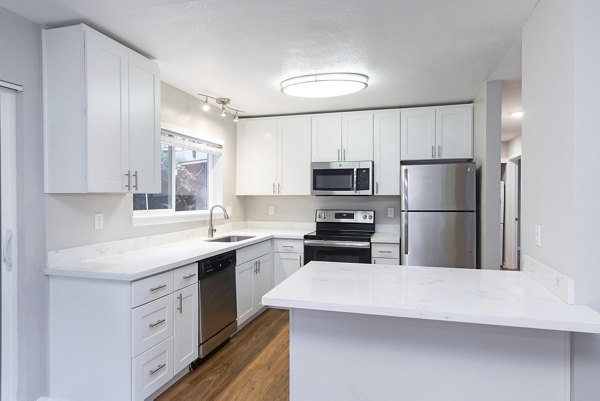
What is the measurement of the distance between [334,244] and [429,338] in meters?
2.31

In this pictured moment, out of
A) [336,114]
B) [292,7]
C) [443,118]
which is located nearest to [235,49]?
[292,7]

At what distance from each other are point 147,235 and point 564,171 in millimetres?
2867

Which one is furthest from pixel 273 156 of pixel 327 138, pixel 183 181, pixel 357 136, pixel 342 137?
pixel 183 181

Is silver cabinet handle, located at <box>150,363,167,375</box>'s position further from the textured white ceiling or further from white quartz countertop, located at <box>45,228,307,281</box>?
the textured white ceiling

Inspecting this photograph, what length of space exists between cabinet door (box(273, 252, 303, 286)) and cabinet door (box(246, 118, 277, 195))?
83 centimetres

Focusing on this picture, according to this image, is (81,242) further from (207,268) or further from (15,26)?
(15,26)

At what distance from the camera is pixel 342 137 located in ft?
13.8

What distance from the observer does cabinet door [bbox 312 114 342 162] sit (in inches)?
166

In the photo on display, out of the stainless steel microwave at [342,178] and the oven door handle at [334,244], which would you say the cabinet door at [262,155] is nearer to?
the stainless steel microwave at [342,178]

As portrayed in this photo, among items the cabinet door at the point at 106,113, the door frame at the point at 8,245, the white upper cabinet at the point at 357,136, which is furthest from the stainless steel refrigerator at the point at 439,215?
the door frame at the point at 8,245

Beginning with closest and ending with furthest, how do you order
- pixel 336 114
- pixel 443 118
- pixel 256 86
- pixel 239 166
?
pixel 256 86 → pixel 443 118 → pixel 336 114 → pixel 239 166

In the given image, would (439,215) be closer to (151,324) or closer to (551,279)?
(551,279)

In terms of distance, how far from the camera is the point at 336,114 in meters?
4.21

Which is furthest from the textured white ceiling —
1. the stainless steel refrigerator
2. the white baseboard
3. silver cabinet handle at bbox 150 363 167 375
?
silver cabinet handle at bbox 150 363 167 375
